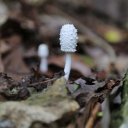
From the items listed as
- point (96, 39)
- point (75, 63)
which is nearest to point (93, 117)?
point (75, 63)

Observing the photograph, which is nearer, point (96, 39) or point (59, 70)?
point (59, 70)

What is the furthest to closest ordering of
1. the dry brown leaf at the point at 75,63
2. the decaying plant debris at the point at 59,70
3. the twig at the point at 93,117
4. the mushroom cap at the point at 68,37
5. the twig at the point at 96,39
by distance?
the twig at the point at 96,39 → the dry brown leaf at the point at 75,63 → the mushroom cap at the point at 68,37 → the twig at the point at 93,117 → the decaying plant debris at the point at 59,70

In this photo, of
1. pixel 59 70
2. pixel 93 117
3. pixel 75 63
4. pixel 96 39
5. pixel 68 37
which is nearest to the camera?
pixel 93 117

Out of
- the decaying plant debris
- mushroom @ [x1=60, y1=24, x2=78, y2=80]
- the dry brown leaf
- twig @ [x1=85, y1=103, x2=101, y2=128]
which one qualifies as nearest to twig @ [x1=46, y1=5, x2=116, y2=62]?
the decaying plant debris

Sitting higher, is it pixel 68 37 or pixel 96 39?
pixel 68 37

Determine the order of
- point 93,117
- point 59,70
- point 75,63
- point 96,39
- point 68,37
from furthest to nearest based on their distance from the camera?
point 96,39, point 75,63, point 59,70, point 68,37, point 93,117

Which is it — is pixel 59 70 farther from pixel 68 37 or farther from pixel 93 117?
pixel 93 117

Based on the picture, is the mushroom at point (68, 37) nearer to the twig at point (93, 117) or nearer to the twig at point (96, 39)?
the twig at point (93, 117)

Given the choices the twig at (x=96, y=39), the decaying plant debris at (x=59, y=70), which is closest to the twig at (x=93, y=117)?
the decaying plant debris at (x=59, y=70)

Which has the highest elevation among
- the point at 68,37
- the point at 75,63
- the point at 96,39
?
the point at 68,37

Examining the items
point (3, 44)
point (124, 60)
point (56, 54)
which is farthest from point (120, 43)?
point (3, 44)
